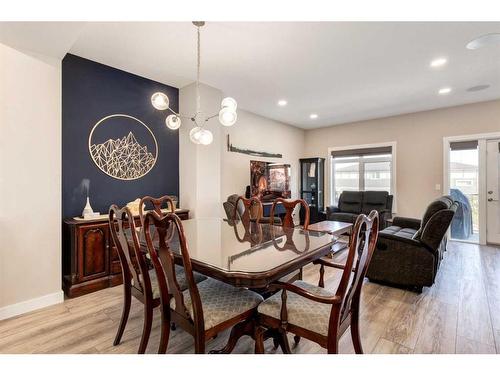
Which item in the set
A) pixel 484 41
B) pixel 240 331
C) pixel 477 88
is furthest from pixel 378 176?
pixel 240 331

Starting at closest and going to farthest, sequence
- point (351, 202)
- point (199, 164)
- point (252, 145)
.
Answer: point (199, 164), point (252, 145), point (351, 202)

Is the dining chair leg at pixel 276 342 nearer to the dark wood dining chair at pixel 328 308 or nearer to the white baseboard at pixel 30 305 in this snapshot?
the dark wood dining chair at pixel 328 308

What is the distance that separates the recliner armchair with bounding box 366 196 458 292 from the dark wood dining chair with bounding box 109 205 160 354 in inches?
97.1

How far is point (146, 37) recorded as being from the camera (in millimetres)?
2625

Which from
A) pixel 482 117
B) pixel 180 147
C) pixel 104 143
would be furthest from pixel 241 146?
pixel 482 117

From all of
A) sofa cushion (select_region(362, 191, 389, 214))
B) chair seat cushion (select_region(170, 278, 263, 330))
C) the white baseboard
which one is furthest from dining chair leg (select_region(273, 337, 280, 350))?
sofa cushion (select_region(362, 191, 389, 214))

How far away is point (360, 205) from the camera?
18.4 feet

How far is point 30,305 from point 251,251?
2312 millimetres

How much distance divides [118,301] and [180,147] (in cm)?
233

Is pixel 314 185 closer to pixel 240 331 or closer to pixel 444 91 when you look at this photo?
pixel 444 91

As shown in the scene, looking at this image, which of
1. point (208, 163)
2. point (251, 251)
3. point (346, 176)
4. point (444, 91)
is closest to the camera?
point (251, 251)

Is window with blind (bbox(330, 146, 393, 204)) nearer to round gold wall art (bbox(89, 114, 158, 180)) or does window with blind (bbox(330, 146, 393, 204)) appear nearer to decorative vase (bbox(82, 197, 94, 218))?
round gold wall art (bbox(89, 114, 158, 180))

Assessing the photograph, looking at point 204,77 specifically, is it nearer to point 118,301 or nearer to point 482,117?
point 118,301

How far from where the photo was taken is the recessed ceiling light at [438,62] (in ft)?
10.2
